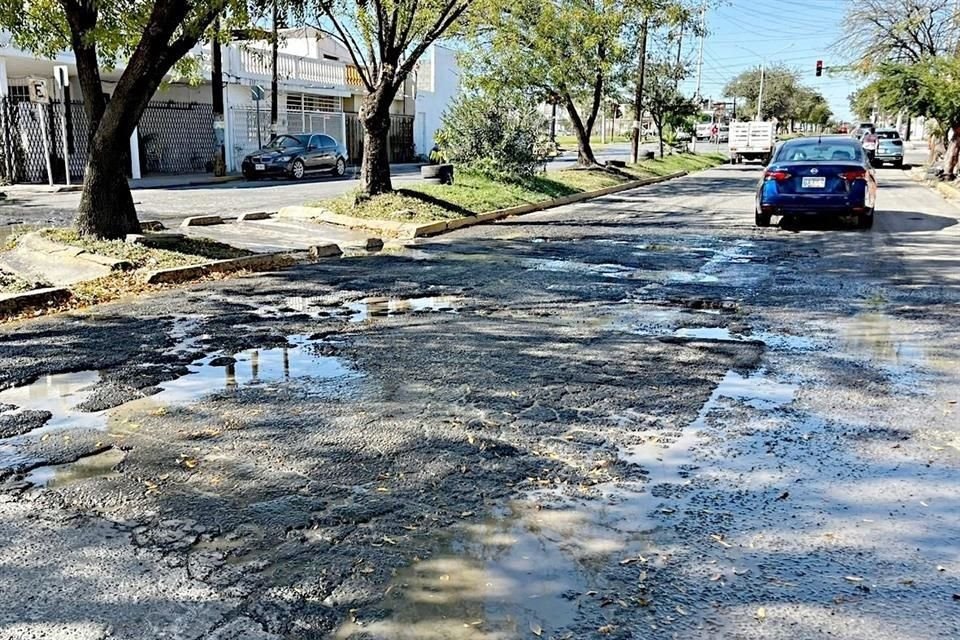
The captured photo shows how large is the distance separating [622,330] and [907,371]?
2.24 meters

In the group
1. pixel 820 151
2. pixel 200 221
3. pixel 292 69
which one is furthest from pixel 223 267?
pixel 292 69

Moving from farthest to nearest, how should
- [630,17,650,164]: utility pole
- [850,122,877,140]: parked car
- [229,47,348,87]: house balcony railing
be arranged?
[850,122,877,140]: parked car
[630,17,650,164]: utility pole
[229,47,348,87]: house balcony railing

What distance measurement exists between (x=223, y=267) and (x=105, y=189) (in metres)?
2.20

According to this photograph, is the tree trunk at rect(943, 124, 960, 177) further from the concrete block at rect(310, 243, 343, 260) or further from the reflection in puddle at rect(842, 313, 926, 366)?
the concrete block at rect(310, 243, 343, 260)

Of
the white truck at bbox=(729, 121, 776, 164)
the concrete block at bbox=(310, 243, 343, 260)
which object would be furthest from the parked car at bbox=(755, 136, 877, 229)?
the white truck at bbox=(729, 121, 776, 164)

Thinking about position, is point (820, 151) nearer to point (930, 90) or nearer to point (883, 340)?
point (883, 340)

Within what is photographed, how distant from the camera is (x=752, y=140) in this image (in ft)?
139

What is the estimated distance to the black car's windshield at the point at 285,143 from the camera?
28500 millimetres

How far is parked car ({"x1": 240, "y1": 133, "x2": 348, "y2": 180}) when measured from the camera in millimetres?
27469

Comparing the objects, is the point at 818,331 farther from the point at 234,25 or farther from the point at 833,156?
the point at 234,25

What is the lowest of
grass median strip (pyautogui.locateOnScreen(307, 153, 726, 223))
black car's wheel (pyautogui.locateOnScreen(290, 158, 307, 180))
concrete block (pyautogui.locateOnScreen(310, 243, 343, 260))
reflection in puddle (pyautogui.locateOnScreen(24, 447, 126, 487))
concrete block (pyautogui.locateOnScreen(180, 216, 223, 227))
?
reflection in puddle (pyautogui.locateOnScreen(24, 447, 126, 487))

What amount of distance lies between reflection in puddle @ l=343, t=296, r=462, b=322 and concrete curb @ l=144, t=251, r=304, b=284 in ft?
8.11

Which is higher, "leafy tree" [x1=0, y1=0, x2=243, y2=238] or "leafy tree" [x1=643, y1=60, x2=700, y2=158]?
"leafy tree" [x1=643, y1=60, x2=700, y2=158]

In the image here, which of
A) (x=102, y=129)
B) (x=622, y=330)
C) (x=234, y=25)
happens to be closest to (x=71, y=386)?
(x=622, y=330)
